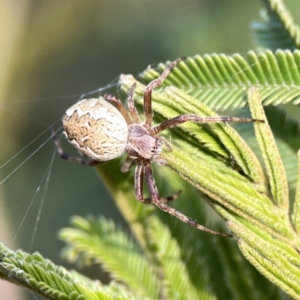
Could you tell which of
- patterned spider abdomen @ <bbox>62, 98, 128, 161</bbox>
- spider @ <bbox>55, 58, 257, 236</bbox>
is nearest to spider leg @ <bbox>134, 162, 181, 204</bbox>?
spider @ <bbox>55, 58, 257, 236</bbox>

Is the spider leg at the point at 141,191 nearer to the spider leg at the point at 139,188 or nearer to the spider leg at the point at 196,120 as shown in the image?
the spider leg at the point at 139,188

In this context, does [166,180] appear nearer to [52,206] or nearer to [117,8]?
[52,206]

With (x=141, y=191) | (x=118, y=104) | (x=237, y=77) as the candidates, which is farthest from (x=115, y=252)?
(x=237, y=77)

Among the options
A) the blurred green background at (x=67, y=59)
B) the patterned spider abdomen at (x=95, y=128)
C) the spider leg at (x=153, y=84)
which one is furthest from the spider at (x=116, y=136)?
the blurred green background at (x=67, y=59)

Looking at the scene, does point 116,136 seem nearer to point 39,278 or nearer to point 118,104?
point 118,104

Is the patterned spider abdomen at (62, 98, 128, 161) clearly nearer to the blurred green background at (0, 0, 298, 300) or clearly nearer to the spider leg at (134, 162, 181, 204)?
the spider leg at (134, 162, 181, 204)

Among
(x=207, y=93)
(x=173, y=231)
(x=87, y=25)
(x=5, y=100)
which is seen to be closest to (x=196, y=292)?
(x=173, y=231)
